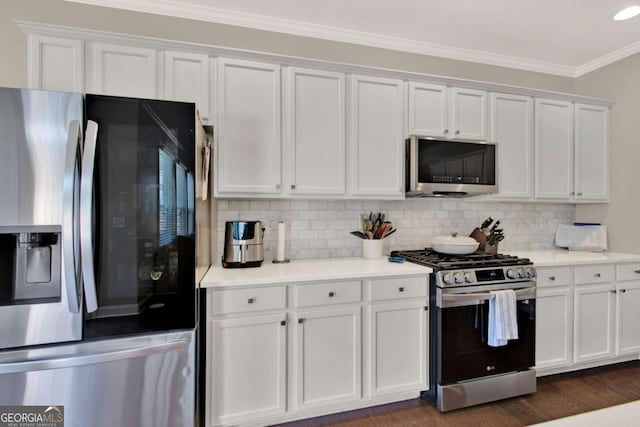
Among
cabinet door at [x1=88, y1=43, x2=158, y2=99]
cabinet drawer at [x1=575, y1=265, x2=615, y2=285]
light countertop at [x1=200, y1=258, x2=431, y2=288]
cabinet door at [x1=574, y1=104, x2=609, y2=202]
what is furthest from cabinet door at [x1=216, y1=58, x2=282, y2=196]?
cabinet door at [x1=574, y1=104, x2=609, y2=202]

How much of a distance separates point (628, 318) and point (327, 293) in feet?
9.11

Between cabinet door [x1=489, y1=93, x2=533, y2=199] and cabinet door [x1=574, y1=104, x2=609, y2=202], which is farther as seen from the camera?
cabinet door [x1=574, y1=104, x2=609, y2=202]

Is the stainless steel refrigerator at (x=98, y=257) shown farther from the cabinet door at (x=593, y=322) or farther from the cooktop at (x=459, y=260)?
the cabinet door at (x=593, y=322)

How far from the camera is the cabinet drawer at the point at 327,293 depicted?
2.01 metres

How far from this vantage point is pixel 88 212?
142 cm

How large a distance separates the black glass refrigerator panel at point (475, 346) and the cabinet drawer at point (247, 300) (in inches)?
43.6

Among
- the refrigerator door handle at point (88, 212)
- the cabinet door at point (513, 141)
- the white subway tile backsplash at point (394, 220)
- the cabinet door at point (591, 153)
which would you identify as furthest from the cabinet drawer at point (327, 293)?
the cabinet door at point (591, 153)

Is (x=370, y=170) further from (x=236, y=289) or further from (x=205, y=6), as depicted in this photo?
(x=205, y=6)

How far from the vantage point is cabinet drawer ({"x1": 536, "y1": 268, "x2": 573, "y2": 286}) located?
2553mm

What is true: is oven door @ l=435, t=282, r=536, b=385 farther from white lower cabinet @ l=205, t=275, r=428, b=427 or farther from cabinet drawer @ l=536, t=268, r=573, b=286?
Answer: cabinet drawer @ l=536, t=268, r=573, b=286

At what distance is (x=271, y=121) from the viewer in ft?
7.55

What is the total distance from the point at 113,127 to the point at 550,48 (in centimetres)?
377

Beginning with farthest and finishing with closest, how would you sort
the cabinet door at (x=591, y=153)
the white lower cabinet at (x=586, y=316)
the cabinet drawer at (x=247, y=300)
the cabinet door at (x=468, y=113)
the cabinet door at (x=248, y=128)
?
the cabinet door at (x=591, y=153) → the cabinet door at (x=468, y=113) → the white lower cabinet at (x=586, y=316) → the cabinet door at (x=248, y=128) → the cabinet drawer at (x=247, y=300)

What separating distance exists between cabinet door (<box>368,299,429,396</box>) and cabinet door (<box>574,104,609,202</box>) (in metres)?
2.25
